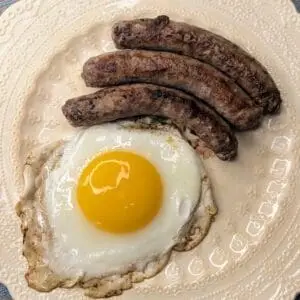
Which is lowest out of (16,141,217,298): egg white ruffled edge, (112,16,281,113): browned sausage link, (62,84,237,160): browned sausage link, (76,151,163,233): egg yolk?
(16,141,217,298): egg white ruffled edge

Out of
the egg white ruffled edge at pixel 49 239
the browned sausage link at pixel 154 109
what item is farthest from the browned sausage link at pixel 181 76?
the egg white ruffled edge at pixel 49 239

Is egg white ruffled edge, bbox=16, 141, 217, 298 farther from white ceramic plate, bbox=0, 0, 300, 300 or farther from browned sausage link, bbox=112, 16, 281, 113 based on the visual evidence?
browned sausage link, bbox=112, 16, 281, 113

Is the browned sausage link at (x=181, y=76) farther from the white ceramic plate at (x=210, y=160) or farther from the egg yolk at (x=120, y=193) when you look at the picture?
the egg yolk at (x=120, y=193)

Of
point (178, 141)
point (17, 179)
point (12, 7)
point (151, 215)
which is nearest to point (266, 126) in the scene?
point (178, 141)

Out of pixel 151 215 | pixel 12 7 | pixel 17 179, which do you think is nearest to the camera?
pixel 151 215

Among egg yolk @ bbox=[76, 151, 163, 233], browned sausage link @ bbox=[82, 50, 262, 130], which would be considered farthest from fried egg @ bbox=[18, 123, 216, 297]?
browned sausage link @ bbox=[82, 50, 262, 130]

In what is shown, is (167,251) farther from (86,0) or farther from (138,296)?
(86,0)
